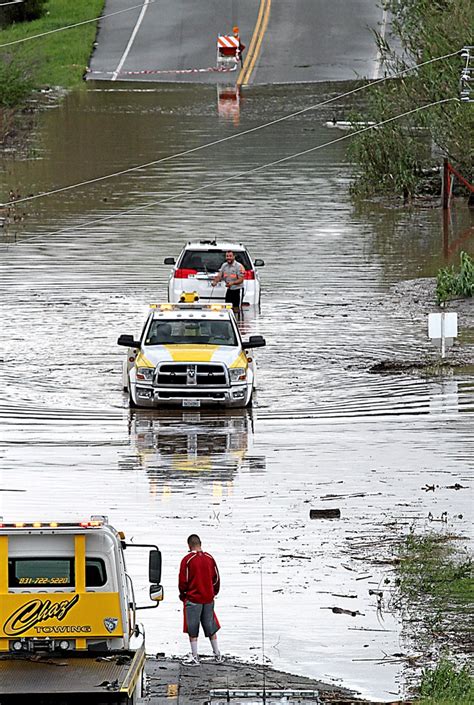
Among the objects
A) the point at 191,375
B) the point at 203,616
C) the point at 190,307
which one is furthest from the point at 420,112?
the point at 203,616

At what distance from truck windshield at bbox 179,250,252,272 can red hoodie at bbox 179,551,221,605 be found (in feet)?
67.7

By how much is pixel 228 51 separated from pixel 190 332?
4315 cm

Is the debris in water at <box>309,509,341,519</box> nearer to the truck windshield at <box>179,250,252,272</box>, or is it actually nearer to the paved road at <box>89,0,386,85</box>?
the truck windshield at <box>179,250,252,272</box>

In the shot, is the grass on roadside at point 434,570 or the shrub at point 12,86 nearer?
the grass on roadside at point 434,570

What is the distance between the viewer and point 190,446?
24.5 meters

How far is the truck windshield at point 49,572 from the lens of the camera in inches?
564

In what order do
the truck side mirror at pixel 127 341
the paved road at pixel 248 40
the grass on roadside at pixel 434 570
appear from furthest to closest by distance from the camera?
1. the paved road at pixel 248 40
2. the truck side mirror at pixel 127 341
3. the grass on roadside at pixel 434 570

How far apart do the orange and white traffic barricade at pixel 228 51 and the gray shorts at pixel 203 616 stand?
55.5 meters

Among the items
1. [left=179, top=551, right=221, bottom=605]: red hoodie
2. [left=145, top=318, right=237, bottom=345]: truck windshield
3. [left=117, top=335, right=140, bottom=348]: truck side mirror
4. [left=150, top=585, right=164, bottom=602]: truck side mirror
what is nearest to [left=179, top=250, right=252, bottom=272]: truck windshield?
[left=145, top=318, right=237, bottom=345]: truck windshield

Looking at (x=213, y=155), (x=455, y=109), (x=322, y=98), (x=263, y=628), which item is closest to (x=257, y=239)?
(x=455, y=109)

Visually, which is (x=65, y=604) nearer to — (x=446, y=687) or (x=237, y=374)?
(x=446, y=687)

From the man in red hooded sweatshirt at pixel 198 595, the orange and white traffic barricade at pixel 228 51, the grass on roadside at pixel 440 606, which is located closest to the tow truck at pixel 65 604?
the man in red hooded sweatshirt at pixel 198 595

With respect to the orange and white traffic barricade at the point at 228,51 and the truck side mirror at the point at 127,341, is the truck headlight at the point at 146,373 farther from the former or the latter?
the orange and white traffic barricade at the point at 228,51

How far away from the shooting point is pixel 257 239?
143 feet
